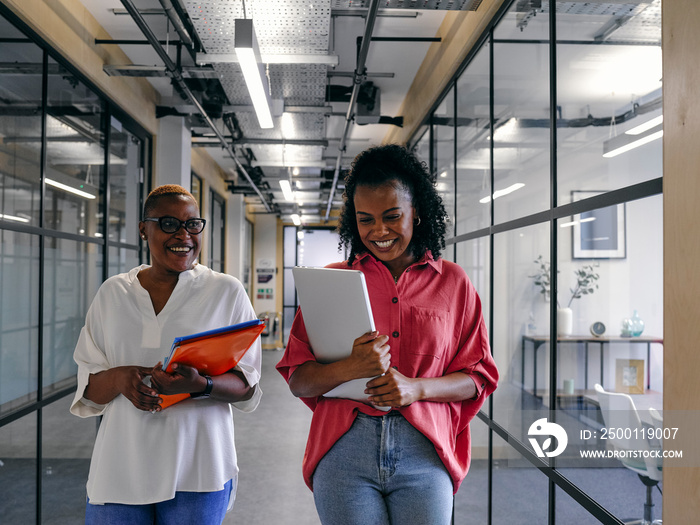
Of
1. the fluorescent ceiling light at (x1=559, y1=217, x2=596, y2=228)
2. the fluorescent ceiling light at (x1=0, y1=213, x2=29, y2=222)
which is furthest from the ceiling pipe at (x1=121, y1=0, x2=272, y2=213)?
the fluorescent ceiling light at (x1=559, y1=217, x2=596, y2=228)

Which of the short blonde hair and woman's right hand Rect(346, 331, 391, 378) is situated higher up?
the short blonde hair

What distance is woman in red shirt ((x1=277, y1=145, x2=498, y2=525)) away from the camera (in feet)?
3.97

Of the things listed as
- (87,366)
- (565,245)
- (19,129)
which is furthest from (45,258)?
(565,245)

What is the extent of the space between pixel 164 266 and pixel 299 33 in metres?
1.90

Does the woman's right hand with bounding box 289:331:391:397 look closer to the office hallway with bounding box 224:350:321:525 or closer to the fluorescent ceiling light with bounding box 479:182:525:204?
the fluorescent ceiling light with bounding box 479:182:525:204

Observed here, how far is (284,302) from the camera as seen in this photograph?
14297 millimetres

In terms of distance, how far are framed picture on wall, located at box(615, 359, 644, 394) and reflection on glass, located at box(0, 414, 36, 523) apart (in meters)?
2.65

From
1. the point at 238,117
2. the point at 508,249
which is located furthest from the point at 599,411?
the point at 238,117

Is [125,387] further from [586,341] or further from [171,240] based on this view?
[586,341]

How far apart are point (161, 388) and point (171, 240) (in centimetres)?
43

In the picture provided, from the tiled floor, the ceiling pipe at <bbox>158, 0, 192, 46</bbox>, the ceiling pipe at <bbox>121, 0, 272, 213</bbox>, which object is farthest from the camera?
the ceiling pipe at <bbox>158, 0, 192, 46</bbox>

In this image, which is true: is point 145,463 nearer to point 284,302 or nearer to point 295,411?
point 295,411

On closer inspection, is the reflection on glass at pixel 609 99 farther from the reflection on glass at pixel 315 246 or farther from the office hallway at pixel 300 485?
the reflection on glass at pixel 315 246

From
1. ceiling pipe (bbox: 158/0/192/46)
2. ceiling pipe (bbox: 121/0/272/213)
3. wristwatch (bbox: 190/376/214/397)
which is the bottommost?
wristwatch (bbox: 190/376/214/397)
